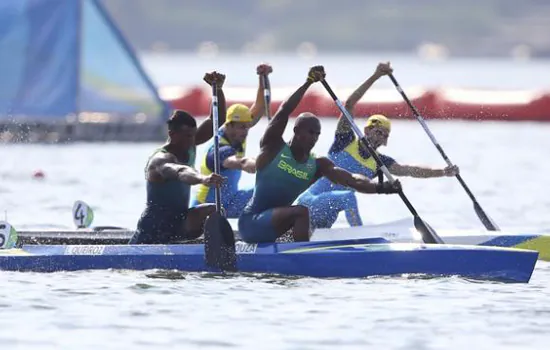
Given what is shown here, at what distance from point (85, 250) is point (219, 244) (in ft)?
4.78

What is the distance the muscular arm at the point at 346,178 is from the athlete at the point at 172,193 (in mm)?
1270

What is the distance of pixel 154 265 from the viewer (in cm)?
1625

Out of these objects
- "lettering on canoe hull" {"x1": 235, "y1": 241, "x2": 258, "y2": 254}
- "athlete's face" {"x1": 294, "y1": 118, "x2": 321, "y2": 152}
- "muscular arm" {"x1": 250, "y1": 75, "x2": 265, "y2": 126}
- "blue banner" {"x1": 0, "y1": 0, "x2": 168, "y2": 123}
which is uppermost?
"blue banner" {"x1": 0, "y1": 0, "x2": 168, "y2": 123}

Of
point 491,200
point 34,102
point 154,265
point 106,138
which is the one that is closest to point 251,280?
point 154,265

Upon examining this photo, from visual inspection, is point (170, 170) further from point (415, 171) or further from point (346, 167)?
point (415, 171)

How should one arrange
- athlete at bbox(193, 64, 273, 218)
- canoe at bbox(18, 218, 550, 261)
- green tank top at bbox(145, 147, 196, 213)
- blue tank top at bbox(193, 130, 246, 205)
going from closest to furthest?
green tank top at bbox(145, 147, 196, 213) → athlete at bbox(193, 64, 273, 218) → blue tank top at bbox(193, 130, 246, 205) → canoe at bbox(18, 218, 550, 261)

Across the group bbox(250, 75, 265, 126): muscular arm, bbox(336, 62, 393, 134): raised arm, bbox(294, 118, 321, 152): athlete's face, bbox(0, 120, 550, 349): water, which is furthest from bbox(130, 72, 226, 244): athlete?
bbox(250, 75, 265, 126): muscular arm

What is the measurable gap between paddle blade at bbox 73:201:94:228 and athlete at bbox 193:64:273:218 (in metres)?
2.05

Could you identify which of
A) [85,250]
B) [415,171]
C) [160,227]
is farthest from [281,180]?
[415,171]

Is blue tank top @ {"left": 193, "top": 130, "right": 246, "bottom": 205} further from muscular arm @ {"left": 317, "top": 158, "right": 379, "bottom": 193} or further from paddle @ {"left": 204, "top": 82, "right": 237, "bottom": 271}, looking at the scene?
muscular arm @ {"left": 317, "top": 158, "right": 379, "bottom": 193}

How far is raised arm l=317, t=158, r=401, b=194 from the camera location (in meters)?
15.8

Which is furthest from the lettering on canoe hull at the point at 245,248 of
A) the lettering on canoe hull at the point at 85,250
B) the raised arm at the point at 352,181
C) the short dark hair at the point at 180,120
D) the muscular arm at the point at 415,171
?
the muscular arm at the point at 415,171

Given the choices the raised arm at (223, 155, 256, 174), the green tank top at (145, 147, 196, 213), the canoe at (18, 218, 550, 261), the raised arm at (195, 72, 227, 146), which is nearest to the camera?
the green tank top at (145, 147, 196, 213)

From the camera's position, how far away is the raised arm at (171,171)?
15703 mm
